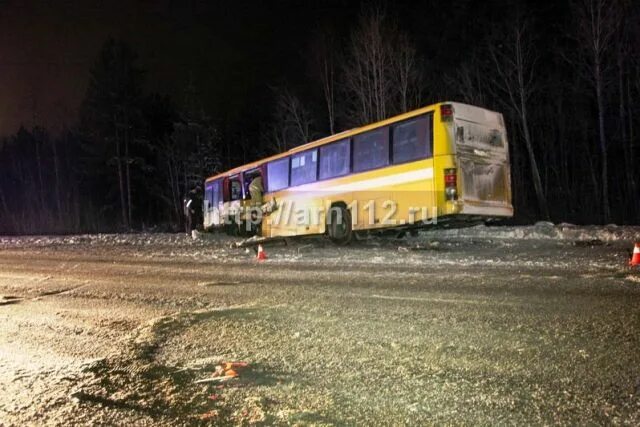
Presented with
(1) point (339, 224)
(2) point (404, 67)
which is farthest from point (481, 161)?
(2) point (404, 67)

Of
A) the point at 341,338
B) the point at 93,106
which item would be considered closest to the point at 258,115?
the point at 93,106

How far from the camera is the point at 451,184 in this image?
12.1 m

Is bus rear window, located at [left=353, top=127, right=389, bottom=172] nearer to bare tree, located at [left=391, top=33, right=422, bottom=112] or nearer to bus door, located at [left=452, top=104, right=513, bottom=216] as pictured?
bus door, located at [left=452, top=104, right=513, bottom=216]

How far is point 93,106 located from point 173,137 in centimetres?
757

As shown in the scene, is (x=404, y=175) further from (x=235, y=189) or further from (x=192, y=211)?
(x=192, y=211)

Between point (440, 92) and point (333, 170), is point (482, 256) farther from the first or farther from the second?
point (440, 92)

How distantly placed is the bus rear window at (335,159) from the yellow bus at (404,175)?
3 cm

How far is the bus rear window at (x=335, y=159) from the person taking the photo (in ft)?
50.5

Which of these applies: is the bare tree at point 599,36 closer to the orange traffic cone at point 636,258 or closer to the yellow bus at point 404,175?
the yellow bus at point 404,175

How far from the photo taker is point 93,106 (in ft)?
153

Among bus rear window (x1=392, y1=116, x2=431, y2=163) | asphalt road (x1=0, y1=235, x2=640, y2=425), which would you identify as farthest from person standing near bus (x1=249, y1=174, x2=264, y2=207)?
asphalt road (x1=0, y1=235, x2=640, y2=425)

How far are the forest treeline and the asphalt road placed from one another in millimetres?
23072

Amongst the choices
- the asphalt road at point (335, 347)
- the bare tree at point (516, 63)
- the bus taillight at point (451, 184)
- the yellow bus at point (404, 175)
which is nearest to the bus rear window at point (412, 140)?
the yellow bus at point (404, 175)

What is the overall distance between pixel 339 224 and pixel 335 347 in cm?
1079
